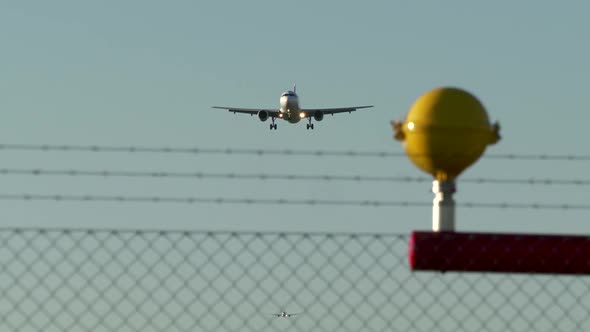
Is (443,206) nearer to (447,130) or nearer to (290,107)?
(447,130)

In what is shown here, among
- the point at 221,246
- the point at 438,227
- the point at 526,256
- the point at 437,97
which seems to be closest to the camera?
the point at 221,246

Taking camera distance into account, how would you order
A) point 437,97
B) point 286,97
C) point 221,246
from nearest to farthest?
point 221,246 → point 437,97 → point 286,97

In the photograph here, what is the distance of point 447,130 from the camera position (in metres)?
A: 7.57

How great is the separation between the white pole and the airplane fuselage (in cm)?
8580

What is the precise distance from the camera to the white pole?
8.16 m

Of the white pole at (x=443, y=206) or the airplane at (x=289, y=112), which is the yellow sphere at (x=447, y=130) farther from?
the airplane at (x=289, y=112)

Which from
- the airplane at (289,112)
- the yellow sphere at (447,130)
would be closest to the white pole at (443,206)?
the yellow sphere at (447,130)

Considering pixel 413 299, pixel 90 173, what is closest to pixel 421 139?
pixel 413 299

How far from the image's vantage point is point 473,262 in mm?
6812

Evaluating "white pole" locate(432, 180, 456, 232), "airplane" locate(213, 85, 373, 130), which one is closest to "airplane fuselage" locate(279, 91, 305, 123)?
"airplane" locate(213, 85, 373, 130)

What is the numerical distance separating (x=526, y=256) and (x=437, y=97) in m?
1.38

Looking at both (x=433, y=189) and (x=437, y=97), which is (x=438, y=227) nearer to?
(x=433, y=189)

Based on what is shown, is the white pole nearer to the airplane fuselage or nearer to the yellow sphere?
the yellow sphere

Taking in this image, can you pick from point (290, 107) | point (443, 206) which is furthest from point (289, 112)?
point (443, 206)
